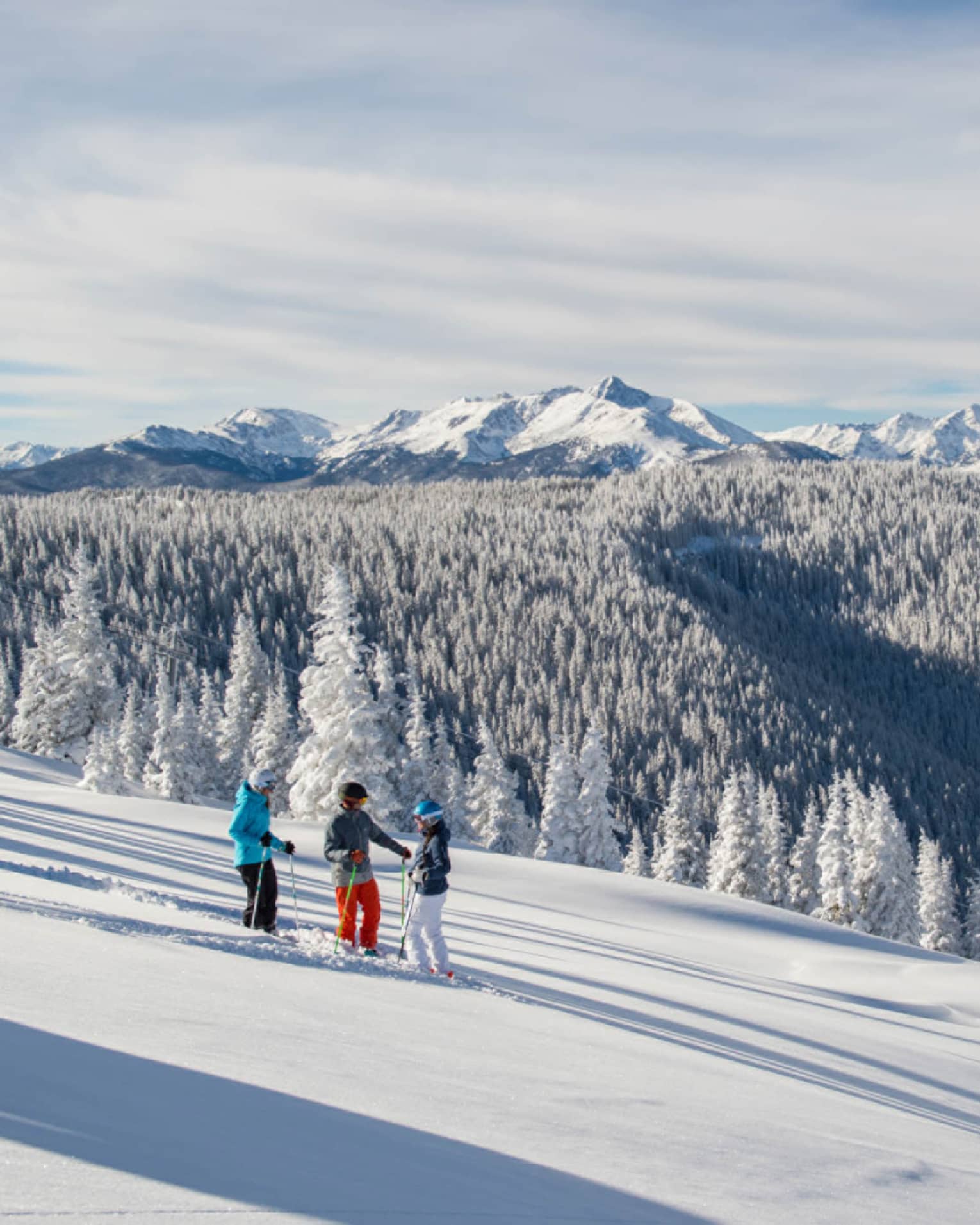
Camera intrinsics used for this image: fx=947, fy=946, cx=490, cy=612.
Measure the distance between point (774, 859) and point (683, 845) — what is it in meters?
5.64

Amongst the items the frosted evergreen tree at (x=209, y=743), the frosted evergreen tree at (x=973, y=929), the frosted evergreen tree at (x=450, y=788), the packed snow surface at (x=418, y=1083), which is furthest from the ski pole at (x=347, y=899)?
the frosted evergreen tree at (x=973, y=929)

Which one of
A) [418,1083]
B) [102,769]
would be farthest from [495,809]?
[418,1083]

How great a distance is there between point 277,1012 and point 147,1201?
3.15 m

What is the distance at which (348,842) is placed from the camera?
10789 mm

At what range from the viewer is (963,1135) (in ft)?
25.2

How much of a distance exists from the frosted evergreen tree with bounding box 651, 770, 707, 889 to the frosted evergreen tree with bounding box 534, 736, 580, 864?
936cm

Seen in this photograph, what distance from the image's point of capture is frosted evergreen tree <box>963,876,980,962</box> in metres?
64.9

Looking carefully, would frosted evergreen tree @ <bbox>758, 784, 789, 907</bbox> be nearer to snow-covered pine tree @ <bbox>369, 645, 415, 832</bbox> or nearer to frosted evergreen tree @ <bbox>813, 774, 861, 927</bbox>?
frosted evergreen tree @ <bbox>813, 774, 861, 927</bbox>

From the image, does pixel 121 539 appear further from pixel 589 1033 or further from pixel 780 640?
pixel 589 1033

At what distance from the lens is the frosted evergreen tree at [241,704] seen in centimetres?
5856

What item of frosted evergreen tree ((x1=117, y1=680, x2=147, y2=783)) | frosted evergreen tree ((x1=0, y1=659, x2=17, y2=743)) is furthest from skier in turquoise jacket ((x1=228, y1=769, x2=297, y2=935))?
frosted evergreen tree ((x1=0, y1=659, x2=17, y2=743))

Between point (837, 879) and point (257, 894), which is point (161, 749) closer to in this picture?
point (837, 879)

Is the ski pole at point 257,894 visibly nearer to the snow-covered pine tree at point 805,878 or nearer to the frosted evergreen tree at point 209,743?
the frosted evergreen tree at point 209,743

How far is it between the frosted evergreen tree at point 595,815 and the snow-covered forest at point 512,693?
18 centimetres
